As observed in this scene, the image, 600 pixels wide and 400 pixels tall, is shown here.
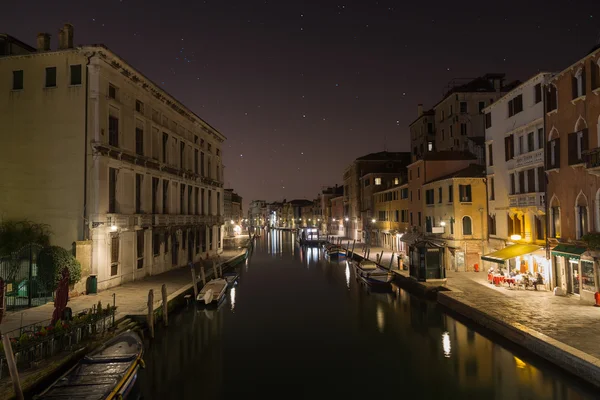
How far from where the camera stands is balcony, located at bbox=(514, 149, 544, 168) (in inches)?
877

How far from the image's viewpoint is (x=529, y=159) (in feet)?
76.6

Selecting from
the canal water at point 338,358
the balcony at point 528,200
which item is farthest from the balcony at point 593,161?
the canal water at point 338,358

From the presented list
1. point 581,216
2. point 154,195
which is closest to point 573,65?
point 581,216

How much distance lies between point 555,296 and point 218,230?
1356 inches

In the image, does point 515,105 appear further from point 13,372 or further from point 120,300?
point 13,372

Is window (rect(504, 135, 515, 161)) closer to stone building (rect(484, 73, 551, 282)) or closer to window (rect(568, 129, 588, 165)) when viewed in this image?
stone building (rect(484, 73, 551, 282))

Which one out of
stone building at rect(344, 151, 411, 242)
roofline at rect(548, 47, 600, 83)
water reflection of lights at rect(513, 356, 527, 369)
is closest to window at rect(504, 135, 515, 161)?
roofline at rect(548, 47, 600, 83)

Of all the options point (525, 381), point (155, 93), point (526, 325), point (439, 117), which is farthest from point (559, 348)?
point (439, 117)

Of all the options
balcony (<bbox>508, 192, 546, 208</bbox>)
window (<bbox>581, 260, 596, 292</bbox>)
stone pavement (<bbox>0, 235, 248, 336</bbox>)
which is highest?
balcony (<bbox>508, 192, 546, 208</bbox>)

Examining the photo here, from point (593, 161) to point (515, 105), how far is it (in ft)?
29.5

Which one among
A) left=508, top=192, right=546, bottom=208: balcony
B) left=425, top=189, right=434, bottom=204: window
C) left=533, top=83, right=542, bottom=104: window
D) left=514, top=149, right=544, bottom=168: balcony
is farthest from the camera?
left=425, top=189, right=434, bottom=204: window

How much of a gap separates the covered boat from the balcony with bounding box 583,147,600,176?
1850 cm

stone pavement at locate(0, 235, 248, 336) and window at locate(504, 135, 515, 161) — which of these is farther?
window at locate(504, 135, 515, 161)

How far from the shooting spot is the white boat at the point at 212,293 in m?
25.1
